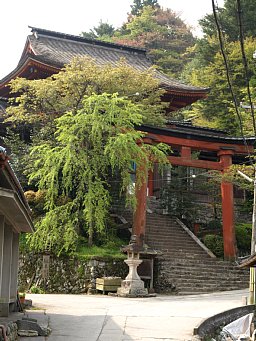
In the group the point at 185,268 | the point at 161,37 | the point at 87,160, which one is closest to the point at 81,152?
the point at 87,160

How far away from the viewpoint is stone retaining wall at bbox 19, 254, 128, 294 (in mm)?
20312

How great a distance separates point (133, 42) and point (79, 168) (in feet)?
138

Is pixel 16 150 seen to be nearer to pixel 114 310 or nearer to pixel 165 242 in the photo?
pixel 165 242

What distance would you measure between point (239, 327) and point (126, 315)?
2.97m

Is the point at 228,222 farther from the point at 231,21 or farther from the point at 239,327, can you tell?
the point at 231,21

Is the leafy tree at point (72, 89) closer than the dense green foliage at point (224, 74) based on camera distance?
Yes

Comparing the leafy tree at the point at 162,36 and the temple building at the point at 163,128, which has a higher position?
the leafy tree at the point at 162,36

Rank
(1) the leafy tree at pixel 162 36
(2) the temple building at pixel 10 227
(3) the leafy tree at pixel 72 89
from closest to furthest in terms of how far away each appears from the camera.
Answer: (2) the temple building at pixel 10 227
(3) the leafy tree at pixel 72 89
(1) the leafy tree at pixel 162 36

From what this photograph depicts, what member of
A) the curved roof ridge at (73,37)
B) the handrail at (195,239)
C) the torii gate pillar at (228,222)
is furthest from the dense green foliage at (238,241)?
the curved roof ridge at (73,37)

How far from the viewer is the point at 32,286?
20641mm

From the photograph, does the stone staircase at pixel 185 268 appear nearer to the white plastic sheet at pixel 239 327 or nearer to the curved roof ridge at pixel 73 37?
the white plastic sheet at pixel 239 327

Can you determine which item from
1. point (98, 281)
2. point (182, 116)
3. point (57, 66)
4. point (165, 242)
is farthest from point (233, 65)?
point (98, 281)

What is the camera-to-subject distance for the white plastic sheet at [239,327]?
1263cm

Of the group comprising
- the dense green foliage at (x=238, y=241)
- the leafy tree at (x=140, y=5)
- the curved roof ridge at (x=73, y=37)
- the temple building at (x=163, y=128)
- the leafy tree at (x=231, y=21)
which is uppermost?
the leafy tree at (x=140, y=5)
